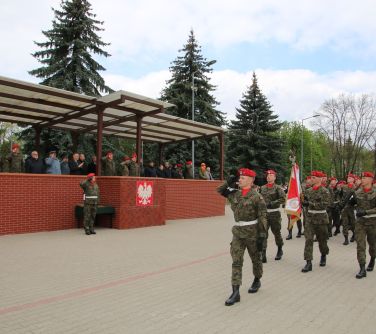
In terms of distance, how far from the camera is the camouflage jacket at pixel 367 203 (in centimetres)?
770

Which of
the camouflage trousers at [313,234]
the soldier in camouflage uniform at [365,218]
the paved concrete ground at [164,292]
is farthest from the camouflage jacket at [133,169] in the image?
the soldier in camouflage uniform at [365,218]

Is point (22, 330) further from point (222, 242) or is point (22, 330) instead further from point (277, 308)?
point (222, 242)

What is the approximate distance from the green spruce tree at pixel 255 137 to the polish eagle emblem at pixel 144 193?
2436 cm

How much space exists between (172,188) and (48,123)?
18.2 ft

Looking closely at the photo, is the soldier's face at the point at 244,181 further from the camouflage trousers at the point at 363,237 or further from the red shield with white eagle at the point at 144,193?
the red shield with white eagle at the point at 144,193

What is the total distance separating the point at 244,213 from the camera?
237 inches

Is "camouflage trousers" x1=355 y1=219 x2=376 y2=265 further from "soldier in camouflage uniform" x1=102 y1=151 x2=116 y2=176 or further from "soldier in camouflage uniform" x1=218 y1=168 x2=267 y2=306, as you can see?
"soldier in camouflage uniform" x1=102 y1=151 x2=116 y2=176

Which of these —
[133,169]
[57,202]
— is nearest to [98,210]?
[57,202]

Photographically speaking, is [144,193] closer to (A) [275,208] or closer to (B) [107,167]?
(B) [107,167]

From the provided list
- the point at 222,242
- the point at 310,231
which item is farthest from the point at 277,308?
the point at 222,242

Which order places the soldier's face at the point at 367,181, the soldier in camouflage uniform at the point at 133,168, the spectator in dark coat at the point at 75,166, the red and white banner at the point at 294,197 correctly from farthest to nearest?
the soldier in camouflage uniform at the point at 133,168
the spectator in dark coat at the point at 75,166
the red and white banner at the point at 294,197
the soldier's face at the point at 367,181

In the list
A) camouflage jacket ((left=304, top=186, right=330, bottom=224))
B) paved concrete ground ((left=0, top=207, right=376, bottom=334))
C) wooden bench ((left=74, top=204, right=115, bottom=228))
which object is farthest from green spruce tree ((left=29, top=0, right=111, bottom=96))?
camouflage jacket ((left=304, top=186, right=330, bottom=224))

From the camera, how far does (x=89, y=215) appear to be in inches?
481

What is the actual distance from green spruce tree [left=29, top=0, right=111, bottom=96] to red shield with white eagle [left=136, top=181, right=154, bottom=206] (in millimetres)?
13109
